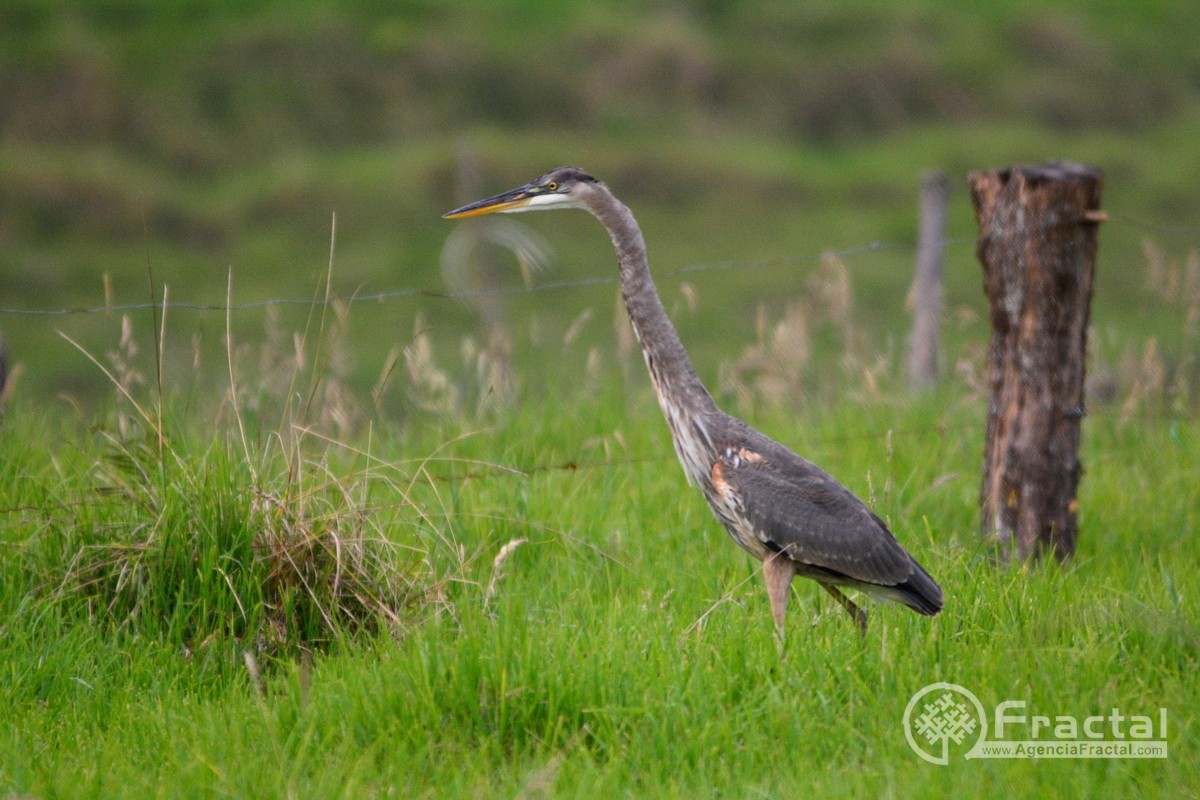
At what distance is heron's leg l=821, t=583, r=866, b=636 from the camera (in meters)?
4.35

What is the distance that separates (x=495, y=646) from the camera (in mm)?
3678

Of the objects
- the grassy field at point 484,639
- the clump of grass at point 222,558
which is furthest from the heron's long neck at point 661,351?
the clump of grass at point 222,558

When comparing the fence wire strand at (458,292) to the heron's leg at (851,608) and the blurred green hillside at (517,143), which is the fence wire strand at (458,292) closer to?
the heron's leg at (851,608)

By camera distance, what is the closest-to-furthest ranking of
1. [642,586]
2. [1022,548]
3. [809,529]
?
1. [809,529]
2. [642,586]
3. [1022,548]

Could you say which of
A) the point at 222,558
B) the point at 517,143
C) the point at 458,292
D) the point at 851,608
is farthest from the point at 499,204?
the point at 517,143

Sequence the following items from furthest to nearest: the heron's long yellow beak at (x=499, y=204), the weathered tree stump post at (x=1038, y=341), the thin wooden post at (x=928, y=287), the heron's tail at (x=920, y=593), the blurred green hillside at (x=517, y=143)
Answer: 1. the blurred green hillside at (x=517, y=143)
2. the thin wooden post at (x=928, y=287)
3. the weathered tree stump post at (x=1038, y=341)
4. the heron's long yellow beak at (x=499, y=204)
5. the heron's tail at (x=920, y=593)

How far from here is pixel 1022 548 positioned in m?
5.45

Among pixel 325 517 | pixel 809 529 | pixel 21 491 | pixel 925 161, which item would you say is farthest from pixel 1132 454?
pixel 925 161

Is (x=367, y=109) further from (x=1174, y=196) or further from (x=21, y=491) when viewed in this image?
(x=21, y=491)

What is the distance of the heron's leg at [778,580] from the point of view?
4238 millimetres

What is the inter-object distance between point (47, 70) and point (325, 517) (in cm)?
1969

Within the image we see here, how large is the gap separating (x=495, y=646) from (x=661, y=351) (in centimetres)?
144

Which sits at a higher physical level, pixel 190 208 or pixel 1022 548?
pixel 190 208

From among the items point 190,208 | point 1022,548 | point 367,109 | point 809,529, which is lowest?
point 1022,548
